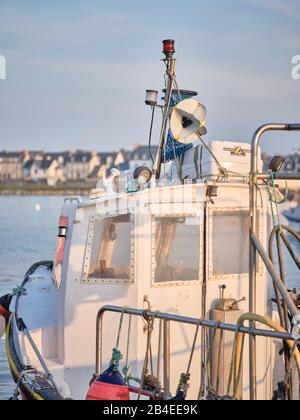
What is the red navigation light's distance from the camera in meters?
9.98

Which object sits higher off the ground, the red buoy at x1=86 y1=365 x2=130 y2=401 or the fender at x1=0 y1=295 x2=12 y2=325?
the fender at x1=0 y1=295 x2=12 y2=325

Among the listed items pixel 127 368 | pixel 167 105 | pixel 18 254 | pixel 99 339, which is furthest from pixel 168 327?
pixel 18 254

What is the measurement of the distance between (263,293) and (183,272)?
103 cm

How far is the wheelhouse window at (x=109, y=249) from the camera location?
28.9 ft

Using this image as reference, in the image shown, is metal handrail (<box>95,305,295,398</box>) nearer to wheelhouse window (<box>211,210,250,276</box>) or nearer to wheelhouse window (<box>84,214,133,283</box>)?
wheelhouse window (<box>84,214,133,283</box>)

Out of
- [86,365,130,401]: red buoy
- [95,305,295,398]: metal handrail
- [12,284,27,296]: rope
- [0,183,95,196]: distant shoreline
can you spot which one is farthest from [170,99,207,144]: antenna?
[0,183,95,196]: distant shoreline

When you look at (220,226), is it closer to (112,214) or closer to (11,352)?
(112,214)

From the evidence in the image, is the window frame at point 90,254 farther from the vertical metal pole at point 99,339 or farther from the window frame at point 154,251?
the vertical metal pole at point 99,339

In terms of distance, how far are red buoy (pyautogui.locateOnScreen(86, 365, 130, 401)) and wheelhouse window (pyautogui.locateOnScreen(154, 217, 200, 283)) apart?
184 centimetres

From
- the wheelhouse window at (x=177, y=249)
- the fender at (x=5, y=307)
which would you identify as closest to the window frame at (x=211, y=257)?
the wheelhouse window at (x=177, y=249)
